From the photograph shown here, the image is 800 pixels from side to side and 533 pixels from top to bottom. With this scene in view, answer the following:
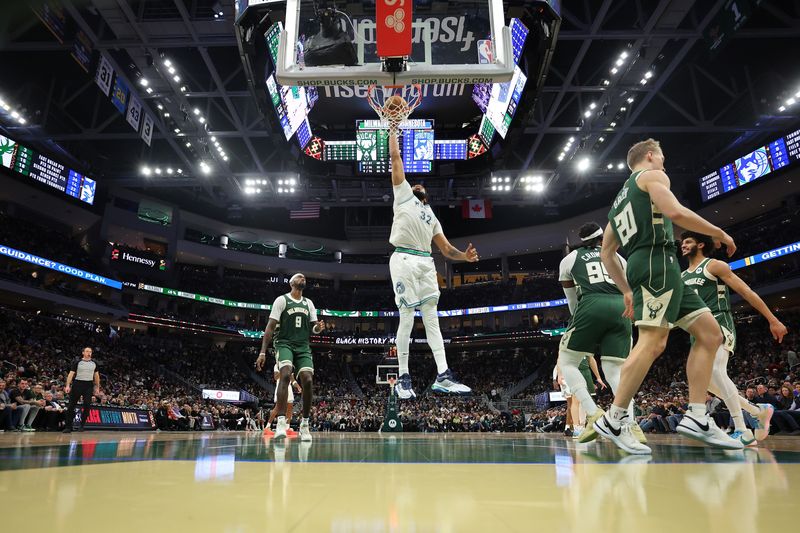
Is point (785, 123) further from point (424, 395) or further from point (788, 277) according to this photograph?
point (424, 395)

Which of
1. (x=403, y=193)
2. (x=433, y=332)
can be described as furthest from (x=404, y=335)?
(x=403, y=193)

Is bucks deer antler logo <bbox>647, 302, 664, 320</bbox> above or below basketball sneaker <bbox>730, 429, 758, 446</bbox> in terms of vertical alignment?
above

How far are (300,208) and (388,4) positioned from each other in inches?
778

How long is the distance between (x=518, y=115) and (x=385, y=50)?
9.34 meters

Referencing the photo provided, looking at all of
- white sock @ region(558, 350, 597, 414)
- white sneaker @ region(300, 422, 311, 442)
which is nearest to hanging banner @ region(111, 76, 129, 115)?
white sneaker @ region(300, 422, 311, 442)

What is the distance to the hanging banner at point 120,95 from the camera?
15.9 metres

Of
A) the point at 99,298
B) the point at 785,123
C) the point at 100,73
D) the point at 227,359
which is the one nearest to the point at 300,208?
the point at 100,73

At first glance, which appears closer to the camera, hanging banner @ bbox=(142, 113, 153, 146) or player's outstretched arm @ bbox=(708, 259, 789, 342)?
player's outstretched arm @ bbox=(708, 259, 789, 342)

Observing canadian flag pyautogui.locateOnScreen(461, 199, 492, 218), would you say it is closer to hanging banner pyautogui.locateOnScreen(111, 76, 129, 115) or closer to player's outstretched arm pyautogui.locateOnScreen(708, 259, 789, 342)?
hanging banner pyautogui.locateOnScreen(111, 76, 129, 115)

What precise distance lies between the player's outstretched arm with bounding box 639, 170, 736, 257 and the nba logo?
3205mm

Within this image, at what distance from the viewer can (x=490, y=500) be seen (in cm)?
143

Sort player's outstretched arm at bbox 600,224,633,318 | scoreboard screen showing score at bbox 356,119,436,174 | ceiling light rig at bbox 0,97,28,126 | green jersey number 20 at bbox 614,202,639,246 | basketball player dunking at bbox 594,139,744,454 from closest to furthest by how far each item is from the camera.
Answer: basketball player dunking at bbox 594,139,744,454 → green jersey number 20 at bbox 614,202,639,246 → player's outstretched arm at bbox 600,224,633,318 → scoreboard screen showing score at bbox 356,119,436,174 → ceiling light rig at bbox 0,97,28,126

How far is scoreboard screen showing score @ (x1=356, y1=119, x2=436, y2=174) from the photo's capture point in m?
17.5

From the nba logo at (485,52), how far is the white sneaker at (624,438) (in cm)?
451
